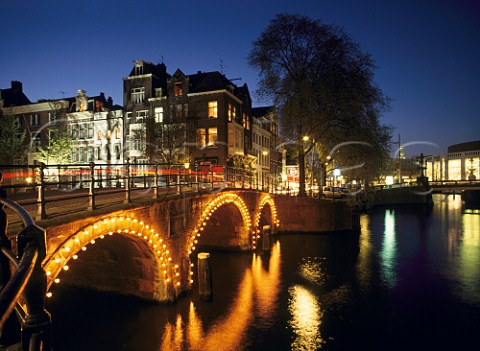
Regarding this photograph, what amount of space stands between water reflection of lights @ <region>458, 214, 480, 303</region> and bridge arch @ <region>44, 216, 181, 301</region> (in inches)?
554

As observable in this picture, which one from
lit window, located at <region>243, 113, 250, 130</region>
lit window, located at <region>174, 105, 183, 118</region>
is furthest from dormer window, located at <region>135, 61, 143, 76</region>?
lit window, located at <region>243, 113, 250, 130</region>

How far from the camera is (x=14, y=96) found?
158 feet

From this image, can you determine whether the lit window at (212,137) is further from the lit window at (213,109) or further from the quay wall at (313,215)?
the quay wall at (313,215)

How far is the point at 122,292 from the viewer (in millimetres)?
15211

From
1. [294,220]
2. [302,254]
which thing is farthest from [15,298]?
[294,220]

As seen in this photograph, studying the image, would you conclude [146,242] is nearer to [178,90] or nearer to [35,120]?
[178,90]

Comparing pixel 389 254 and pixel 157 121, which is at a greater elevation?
pixel 157 121

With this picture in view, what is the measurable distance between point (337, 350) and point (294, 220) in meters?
19.1

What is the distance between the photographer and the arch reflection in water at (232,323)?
11.7 meters

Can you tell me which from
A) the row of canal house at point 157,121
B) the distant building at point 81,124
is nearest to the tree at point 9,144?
the row of canal house at point 157,121

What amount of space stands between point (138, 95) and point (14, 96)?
73.1 feet

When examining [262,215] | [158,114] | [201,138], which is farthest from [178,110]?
[262,215]

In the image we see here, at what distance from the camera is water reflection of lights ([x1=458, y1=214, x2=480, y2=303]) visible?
54.5 ft

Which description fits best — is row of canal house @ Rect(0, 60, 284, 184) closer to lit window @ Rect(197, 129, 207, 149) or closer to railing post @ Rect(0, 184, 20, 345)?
lit window @ Rect(197, 129, 207, 149)
